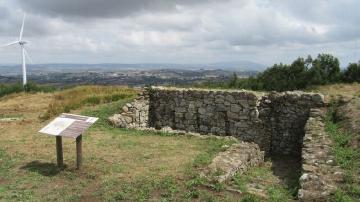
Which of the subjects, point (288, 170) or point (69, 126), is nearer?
point (69, 126)

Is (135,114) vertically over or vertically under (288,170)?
over

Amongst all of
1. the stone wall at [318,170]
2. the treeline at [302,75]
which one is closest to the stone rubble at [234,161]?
the stone wall at [318,170]

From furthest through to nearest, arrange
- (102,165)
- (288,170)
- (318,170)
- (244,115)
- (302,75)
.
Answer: (302,75) < (244,115) < (288,170) < (102,165) < (318,170)

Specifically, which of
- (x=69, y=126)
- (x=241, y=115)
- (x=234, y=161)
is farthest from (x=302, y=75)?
(x=69, y=126)

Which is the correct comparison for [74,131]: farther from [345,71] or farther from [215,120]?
[345,71]

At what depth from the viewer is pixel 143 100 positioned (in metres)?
19.2

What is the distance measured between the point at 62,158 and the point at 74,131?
1.24 m

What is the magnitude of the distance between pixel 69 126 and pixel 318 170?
607 centimetres

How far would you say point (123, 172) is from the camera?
417 inches

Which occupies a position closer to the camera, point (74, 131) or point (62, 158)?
point (74, 131)

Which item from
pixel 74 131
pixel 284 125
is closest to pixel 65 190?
pixel 74 131

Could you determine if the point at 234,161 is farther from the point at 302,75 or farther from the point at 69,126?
the point at 302,75

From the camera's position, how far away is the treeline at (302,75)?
81.5 ft

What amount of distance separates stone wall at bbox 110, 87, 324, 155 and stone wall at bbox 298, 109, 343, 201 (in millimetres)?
3252
